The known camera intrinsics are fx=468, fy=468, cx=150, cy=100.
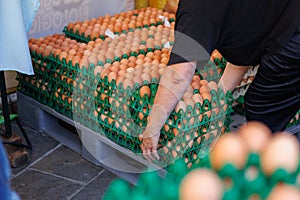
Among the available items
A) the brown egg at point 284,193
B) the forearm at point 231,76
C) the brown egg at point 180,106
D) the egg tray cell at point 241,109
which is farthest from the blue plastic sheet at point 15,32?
the brown egg at point 284,193

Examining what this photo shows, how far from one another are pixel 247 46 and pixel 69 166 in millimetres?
1440

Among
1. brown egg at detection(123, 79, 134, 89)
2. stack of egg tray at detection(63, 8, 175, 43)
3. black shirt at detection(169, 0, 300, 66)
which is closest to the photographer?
black shirt at detection(169, 0, 300, 66)

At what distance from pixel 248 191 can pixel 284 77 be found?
1432 mm

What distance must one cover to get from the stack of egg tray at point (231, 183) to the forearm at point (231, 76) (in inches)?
69.3

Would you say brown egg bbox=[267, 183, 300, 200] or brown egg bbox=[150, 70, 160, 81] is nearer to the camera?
brown egg bbox=[267, 183, 300, 200]

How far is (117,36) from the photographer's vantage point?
11.7 ft

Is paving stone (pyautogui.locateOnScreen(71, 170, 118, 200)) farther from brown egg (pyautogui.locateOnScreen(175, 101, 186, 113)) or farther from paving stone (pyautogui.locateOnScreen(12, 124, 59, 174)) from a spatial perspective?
brown egg (pyautogui.locateOnScreen(175, 101, 186, 113))

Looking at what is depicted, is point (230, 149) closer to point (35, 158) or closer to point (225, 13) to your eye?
point (225, 13)

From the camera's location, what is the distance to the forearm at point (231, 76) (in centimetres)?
291

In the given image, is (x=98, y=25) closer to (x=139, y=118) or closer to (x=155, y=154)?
(x=139, y=118)

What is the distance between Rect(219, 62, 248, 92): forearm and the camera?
2906 millimetres

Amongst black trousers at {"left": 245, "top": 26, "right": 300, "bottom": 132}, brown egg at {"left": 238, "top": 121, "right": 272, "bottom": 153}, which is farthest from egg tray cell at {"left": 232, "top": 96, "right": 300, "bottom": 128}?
brown egg at {"left": 238, "top": 121, "right": 272, "bottom": 153}

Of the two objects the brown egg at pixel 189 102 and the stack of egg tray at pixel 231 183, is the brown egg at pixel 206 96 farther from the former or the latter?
the stack of egg tray at pixel 231 183

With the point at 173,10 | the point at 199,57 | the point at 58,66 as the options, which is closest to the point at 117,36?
the point at 58,66
